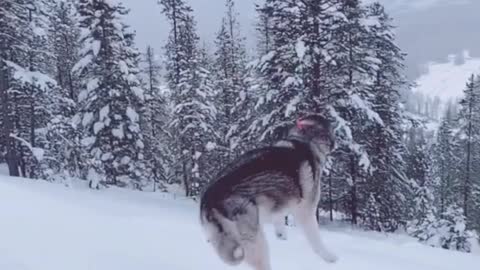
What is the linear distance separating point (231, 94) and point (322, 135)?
88.9 ft

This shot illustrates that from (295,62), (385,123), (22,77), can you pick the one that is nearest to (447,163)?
(385,123)

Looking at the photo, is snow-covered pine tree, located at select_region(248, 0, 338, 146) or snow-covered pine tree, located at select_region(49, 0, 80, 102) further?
snow-covered pine tree, located at select_region(49, 0, 80, 102)

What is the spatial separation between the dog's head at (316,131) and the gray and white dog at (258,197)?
0.42 feet

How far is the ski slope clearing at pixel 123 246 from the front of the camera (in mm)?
4941

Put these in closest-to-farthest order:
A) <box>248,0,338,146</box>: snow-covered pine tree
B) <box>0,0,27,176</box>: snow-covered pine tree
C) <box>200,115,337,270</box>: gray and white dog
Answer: <box>200,115,337,270</box>: gray and white dog → <box>248,0,338,146</box>: snow-covered pine tree → <box>0,0,27,176</box>: snow-covered pine tree

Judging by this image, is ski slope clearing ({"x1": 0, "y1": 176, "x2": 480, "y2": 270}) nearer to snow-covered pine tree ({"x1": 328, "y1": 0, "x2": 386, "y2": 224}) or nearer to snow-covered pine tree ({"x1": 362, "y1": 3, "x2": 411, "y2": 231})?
snow-covered pine tree ({"x1": 328, "y1": 0, "x2": 386, "y2": 224})

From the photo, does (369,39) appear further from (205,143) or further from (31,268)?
(31,268)

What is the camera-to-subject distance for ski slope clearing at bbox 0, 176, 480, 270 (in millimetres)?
4941

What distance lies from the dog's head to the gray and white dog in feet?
0.42

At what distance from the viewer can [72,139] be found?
2264cm

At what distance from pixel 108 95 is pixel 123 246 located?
17.6 meters

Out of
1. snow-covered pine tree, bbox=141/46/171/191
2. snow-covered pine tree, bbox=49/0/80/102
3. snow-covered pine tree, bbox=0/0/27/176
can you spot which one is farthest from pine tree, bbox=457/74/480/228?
snow-covered pine tree, bbox=0/0/27/176

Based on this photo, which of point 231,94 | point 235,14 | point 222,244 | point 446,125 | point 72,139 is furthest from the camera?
point 446,125

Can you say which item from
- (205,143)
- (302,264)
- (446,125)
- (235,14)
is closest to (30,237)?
(302,264)
